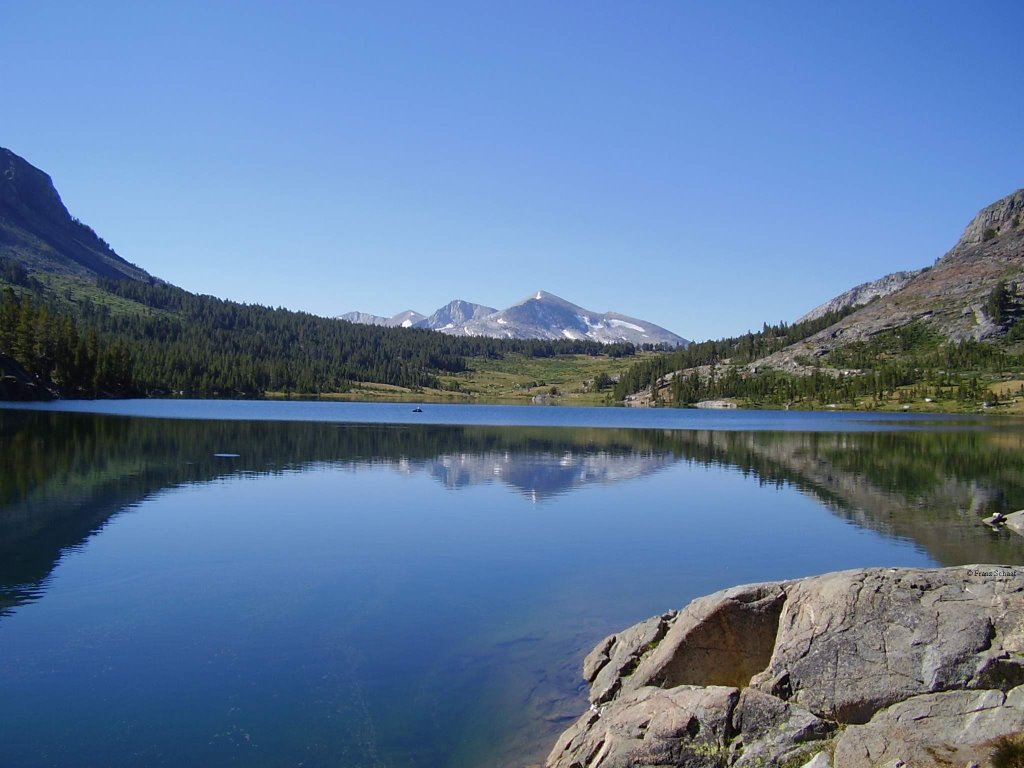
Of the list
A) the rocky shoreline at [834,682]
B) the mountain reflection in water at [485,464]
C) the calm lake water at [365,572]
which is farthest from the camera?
the mountain reflection in water at [485,464]

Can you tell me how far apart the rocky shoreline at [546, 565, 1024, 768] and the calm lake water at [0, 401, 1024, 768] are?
2.79m

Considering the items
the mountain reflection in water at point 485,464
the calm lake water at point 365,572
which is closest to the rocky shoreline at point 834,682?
the calm lake water at point 365,572

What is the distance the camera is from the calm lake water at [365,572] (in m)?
15.0

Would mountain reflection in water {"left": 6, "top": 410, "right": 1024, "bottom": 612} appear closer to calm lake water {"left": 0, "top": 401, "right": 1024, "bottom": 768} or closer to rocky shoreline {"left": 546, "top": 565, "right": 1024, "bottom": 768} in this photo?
calm lake water {"left": 0, "top": 401, "right": 1024, "bottom": 768}

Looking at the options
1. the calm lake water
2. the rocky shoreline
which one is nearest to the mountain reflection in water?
the calm lake water

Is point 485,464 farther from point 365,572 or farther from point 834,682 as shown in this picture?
point 834,682

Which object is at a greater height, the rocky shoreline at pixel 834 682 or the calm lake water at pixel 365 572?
the rocky shoreline at pixel 834 682

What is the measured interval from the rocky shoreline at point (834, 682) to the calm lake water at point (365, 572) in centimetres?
279

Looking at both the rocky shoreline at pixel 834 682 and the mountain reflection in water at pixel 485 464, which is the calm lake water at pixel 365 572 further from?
the rocky shoreline at pixel 834 682

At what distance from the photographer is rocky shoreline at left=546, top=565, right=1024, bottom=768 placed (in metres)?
10.9

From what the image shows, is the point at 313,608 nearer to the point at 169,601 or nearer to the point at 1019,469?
the point at 169,601

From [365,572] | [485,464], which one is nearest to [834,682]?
[365,572]

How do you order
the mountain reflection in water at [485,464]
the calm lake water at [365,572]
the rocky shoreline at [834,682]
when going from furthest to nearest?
the mountain reflection in water at [485,464], the calm lake water at [365,572], the rocky shoreline at [834,682]

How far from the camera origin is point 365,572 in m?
27.0
